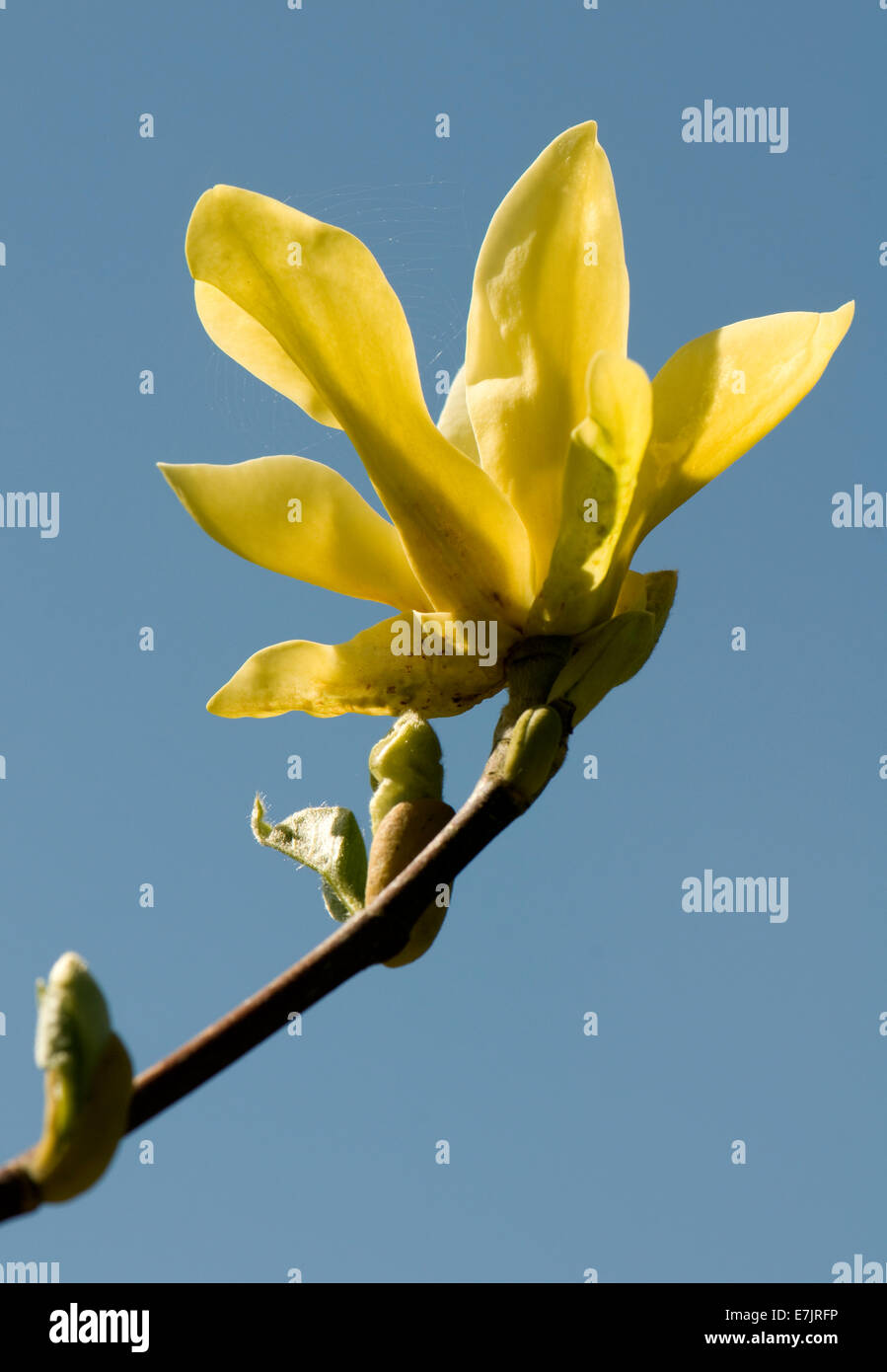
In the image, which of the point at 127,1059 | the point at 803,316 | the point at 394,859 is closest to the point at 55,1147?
the point at 127,1059

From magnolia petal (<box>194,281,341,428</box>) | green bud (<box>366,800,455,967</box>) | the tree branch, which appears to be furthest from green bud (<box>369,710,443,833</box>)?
magnolia petal (<box>194,281,341,428</box>)

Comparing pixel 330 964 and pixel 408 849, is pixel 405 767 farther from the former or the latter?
pixel 330 964

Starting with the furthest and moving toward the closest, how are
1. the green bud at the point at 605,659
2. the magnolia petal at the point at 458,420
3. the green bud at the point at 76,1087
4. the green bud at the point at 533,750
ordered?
the magnolia petal at the point at 458,420 → the green bud at the point at 605,659 → the green bud at the point at 533,750 → the green bud at the point at 76,1087

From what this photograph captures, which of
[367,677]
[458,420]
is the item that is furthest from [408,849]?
[458,420]

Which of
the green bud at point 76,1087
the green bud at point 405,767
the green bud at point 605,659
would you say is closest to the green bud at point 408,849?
the green bud at point 405,767

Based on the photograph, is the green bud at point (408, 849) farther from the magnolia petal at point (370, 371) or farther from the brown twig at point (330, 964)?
the magnolia petal at point (370, 371)

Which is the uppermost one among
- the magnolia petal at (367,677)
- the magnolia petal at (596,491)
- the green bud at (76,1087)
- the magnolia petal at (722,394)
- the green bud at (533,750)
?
the magnolia petal at (722,394)
